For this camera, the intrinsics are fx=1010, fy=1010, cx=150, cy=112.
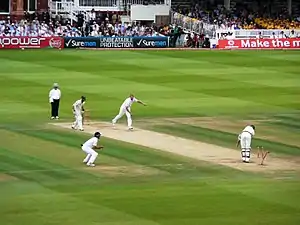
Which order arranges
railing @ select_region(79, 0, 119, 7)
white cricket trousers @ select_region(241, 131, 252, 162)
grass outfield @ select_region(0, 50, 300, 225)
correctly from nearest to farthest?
grass outfield @ select_region(0, 50, 300, 225), white cricket trousers @ select_region(241, 131, 252, 162), railing @ select_region(79, 0, 119, 7)

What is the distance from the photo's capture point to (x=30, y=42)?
213 feet

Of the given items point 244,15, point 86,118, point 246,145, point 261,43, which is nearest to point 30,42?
point 261,43

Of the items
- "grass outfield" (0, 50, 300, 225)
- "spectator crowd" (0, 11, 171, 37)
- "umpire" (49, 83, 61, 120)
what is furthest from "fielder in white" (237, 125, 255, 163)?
"spectator crowd" (0, 11, 171, 37)

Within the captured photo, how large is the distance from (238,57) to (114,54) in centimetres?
773

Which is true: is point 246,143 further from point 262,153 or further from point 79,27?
point 79,27

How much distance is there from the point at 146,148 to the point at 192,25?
137 ft

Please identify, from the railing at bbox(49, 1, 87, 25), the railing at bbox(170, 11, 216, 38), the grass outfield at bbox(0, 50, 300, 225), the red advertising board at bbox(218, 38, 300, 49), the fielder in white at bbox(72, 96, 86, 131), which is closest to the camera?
the grass outfield at bbox(0, 50, 300, 225)

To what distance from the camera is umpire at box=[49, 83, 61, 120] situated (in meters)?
37.8

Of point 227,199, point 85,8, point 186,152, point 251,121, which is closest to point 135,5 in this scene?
point 85,8

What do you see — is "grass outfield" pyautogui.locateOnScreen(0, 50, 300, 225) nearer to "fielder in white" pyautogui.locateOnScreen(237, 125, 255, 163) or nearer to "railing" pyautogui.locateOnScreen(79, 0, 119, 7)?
"fielder in white" pyautogui.locateOnScreen(237, 125, 255, 163)

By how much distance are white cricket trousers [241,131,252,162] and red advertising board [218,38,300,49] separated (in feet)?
126

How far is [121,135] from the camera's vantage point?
3497 centimetres

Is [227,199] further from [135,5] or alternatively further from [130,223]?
[135,5]

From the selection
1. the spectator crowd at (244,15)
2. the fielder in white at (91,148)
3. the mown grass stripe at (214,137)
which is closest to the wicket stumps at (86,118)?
the mown grass stripe at (214,137)
